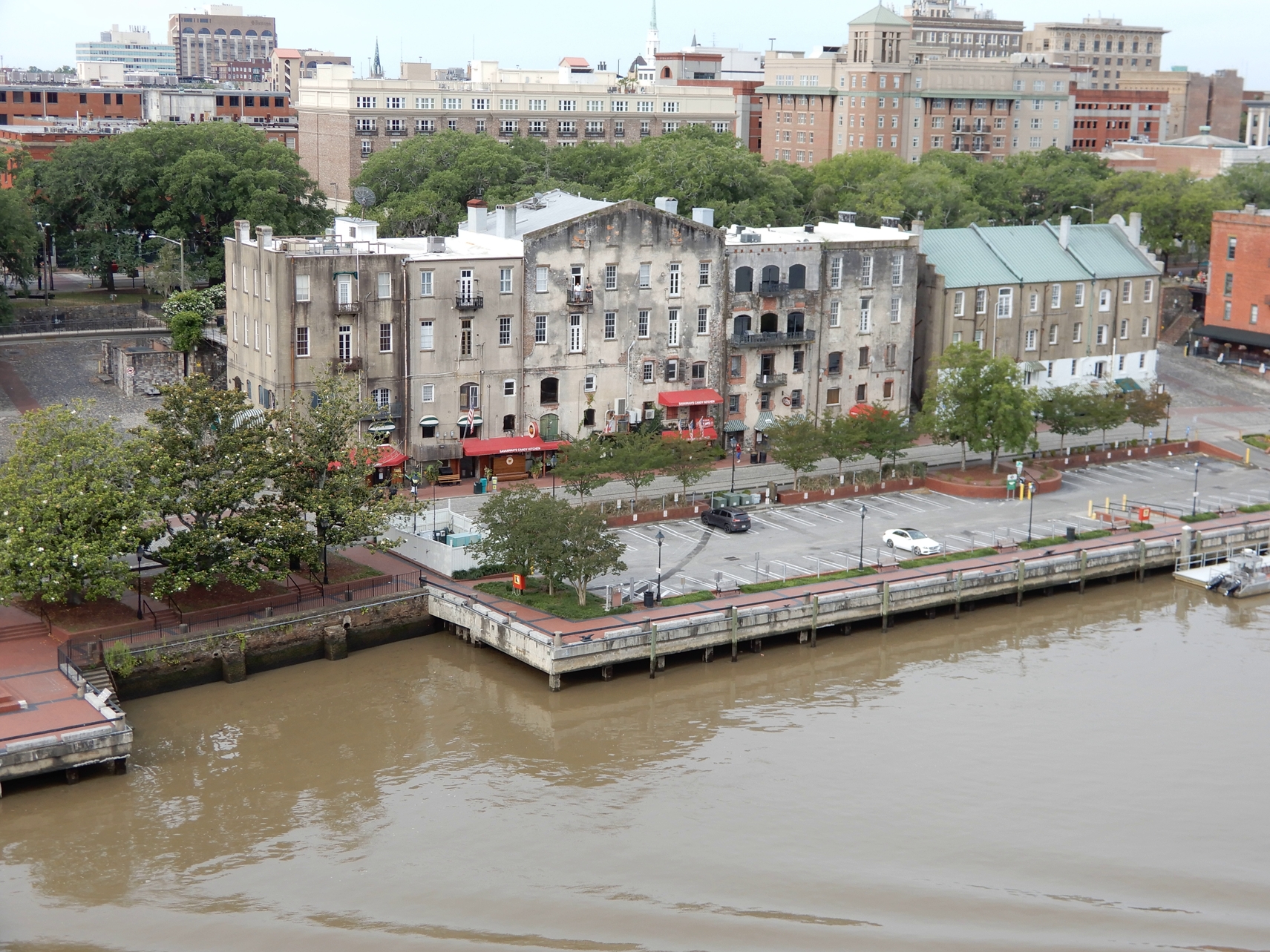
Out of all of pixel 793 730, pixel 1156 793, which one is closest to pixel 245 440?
pixel 793 730

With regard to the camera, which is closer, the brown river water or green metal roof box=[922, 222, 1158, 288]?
the brown river water

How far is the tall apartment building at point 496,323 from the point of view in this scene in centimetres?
7394

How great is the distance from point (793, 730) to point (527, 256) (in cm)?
3311

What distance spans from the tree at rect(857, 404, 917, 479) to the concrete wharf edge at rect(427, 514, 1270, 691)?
10334 mm

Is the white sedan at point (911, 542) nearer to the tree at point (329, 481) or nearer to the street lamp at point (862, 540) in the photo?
the street lamp at point (862, 540)

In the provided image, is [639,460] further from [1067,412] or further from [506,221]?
[1067,412]

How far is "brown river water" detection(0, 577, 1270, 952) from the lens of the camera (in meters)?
40.7

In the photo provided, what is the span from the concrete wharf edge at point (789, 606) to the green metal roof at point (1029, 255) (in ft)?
80.0

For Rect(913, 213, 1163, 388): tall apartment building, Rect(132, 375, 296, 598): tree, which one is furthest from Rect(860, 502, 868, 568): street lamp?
Rect(132, 375, 296, 598): tree

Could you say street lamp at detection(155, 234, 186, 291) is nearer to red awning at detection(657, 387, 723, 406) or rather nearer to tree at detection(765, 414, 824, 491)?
red awning at detection(657, 387, 723, 406)

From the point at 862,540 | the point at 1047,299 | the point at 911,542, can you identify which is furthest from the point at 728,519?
the point at 1047,299

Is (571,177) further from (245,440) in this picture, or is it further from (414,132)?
(245,440)

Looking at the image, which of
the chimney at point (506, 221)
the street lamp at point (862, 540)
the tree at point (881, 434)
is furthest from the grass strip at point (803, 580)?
the chimney at point (506, 221)

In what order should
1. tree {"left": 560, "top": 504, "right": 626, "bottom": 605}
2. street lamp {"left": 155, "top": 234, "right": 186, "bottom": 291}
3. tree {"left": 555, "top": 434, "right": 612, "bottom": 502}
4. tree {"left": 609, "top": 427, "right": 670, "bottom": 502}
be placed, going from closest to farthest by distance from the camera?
tree {"left": 560, "top": 504, "right": 626, "bottom": 605} → tree {"left": 555, "top": 434, "right": 612, "bottom": 502} → tree {"left": 609, "top": 427, "right": 670, "bottom": 502} → street lamp {"left": 155, "top": 234, "right": 186, "bottom": 291}
